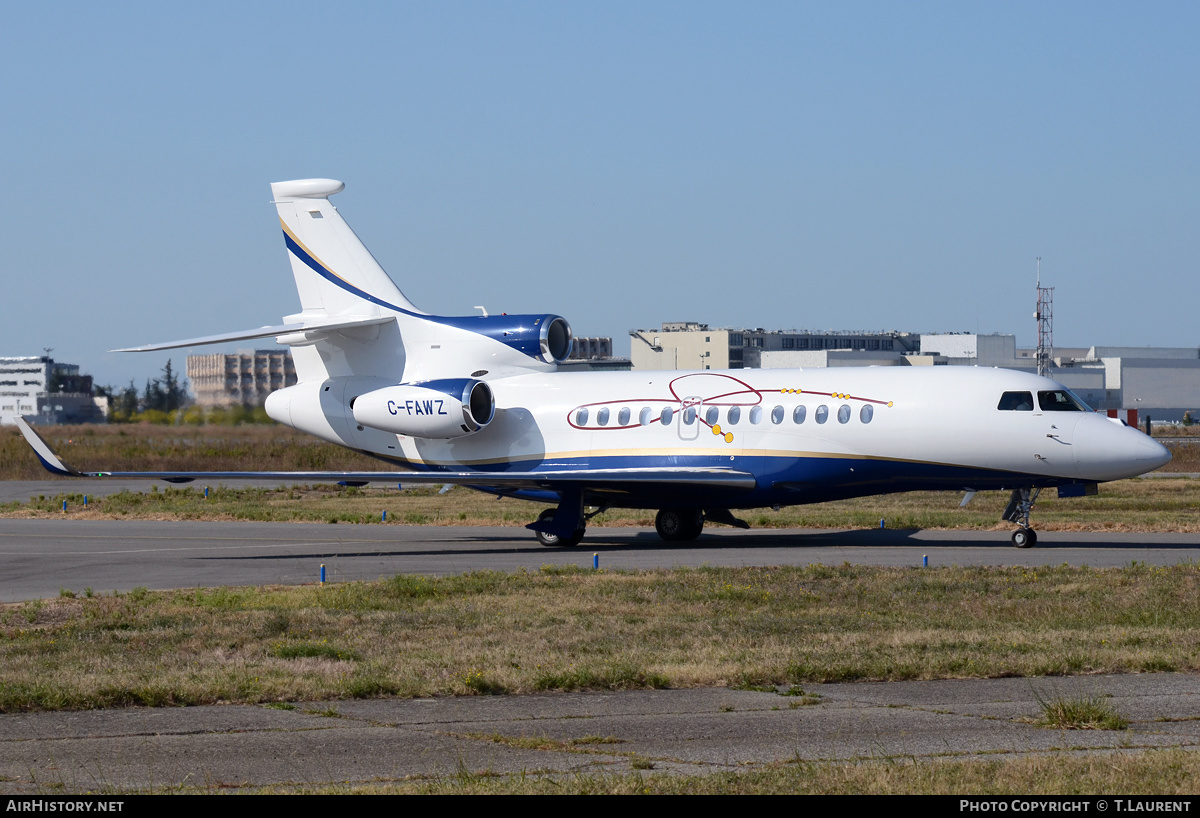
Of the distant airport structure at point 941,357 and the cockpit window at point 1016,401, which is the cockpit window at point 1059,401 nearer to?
the cockpit window at point 1016,401

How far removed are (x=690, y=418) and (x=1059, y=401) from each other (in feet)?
23.6

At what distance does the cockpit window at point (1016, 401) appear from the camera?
24.0m

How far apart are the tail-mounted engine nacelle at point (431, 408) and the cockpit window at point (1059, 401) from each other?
1146 cm

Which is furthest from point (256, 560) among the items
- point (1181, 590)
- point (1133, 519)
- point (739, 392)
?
point (1133, 519)

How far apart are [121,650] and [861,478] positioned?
15480 millimetres

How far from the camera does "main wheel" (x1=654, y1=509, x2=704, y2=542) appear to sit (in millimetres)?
27719

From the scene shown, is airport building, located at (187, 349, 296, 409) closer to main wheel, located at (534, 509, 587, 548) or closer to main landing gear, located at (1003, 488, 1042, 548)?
main wheel, located at (534, 509, 587, 548)

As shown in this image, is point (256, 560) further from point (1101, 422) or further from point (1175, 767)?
point (1175, 767)

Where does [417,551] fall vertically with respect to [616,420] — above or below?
below

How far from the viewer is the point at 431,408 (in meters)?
27.4

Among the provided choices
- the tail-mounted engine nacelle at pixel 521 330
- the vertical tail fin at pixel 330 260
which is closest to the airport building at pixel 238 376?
the vertical tail fin at pixel 330 260

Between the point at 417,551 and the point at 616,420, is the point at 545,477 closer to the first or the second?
the point at 616,420

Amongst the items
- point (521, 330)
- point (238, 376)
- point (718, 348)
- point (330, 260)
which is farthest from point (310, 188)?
point (718, 348)

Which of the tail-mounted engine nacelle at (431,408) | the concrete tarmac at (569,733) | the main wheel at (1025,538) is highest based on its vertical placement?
the tail-mounted engine nacelle at (431,408)
